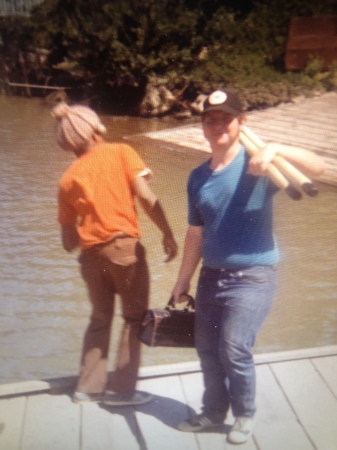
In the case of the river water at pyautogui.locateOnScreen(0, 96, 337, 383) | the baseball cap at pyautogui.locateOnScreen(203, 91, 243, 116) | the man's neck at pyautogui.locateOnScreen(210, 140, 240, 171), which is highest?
the baseball cap at pyautogui.locateOnScreen(203, 91, 243, 116)

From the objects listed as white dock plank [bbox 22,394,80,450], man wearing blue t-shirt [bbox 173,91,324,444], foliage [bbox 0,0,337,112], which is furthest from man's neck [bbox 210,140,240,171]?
foliage [bbox 0,0,337,112]

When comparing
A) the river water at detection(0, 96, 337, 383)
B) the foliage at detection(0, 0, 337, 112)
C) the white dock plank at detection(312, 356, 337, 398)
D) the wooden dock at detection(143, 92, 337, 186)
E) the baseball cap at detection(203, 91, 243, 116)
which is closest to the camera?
the baseball cap at detection(203, 91, 243, 116)

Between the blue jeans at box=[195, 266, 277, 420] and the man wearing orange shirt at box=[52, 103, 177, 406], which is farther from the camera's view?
the man wearing orange shirt at box=[52, 103, 177, 406]

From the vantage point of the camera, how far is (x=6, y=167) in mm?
4234

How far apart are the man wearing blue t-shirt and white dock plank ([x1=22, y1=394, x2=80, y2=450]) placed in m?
0.44

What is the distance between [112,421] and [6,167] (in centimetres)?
302

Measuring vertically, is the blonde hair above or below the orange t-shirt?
above

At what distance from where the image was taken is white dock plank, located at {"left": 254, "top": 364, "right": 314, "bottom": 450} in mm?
1462

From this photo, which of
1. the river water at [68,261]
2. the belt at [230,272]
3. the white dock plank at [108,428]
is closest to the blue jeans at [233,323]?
the belt at [230,272]

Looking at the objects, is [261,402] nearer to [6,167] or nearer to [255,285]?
[255,285]

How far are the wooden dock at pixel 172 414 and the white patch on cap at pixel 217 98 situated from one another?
0.85 meters

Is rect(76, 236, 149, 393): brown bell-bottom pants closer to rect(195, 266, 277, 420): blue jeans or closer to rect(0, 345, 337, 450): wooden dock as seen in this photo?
rect(0, 345, 337, 450): wooden dock

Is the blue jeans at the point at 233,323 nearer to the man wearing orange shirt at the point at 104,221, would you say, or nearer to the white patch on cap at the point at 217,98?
the man wearing orange shirt at the point at 104,221

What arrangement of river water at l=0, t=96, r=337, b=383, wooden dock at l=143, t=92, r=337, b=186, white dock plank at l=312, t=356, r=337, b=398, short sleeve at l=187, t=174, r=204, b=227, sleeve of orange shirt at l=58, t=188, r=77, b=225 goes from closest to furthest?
short sleeve at l=187, t=174, r=204, b=227 → sleeve of orange shirt at l=58, t=188, r=77, b=225 → white dock plank at l=312, t=356, r=337, b=398 → river water at l=0, t=96, r=337, b=383 → wooden dock at l=143, t=92, r=337, b=186
